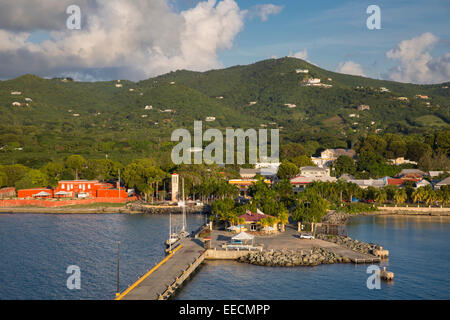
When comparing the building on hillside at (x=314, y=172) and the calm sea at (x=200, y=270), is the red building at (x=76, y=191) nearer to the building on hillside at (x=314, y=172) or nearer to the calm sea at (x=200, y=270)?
the calm sea at (x=200, y=270)

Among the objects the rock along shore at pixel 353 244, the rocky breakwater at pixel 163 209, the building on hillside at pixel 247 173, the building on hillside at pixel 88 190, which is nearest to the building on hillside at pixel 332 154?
the building on hillside at pixel 247 173

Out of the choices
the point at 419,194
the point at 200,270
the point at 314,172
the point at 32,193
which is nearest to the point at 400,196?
the point at 419,194

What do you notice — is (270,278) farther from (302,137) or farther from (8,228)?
(302,137)

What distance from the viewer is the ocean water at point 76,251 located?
32.5 m

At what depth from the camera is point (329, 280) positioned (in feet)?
111

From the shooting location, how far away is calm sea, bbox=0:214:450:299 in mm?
31500

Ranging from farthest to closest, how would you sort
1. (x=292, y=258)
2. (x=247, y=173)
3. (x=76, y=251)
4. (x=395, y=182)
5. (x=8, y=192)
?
(x=247, y=173) → (x=395, y=182) → (x=8, y=192) → (x=76, y=251) → (x=292, y=258)

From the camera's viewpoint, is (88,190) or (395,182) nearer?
(88,190)

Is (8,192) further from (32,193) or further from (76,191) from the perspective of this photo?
(76,191)

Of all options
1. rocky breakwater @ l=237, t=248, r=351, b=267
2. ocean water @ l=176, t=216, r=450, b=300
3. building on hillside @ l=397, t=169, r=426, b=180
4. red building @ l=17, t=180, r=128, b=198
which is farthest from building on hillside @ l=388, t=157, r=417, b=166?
rocky breakwater @ l=237, t=248, r=351, b=267

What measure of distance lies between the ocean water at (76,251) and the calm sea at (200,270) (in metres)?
0.07

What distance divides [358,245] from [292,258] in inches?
315

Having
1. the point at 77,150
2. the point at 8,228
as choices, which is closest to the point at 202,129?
the point at 77,150
